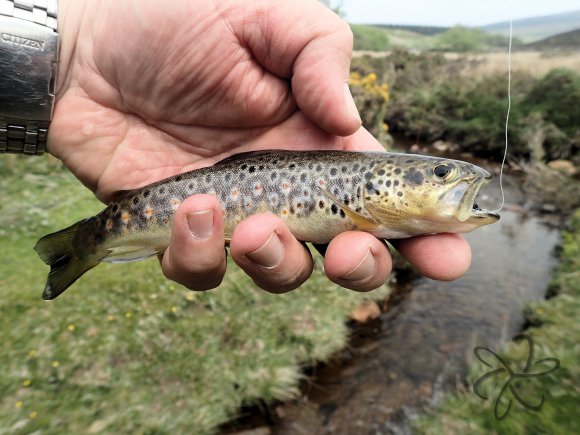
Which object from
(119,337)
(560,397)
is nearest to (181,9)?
(119,337)

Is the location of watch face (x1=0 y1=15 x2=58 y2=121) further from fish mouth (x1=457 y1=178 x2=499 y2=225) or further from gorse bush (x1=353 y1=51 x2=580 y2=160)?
gorse bush (x1=353 y1=51 x2=580 y2=160)

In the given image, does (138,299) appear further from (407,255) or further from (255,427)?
(407,255)

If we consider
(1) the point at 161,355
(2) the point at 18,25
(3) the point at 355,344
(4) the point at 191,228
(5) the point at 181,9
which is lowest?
(3) the point at 355,344

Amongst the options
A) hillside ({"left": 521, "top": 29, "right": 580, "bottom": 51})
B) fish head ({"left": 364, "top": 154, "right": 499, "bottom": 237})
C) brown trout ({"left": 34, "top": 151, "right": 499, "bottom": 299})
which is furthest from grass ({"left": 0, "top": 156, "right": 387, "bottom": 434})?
hillside ({"left": 521, "top": 29, "right": 580, "bottom": 51})

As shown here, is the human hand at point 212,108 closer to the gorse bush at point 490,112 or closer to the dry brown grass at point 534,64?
the gorse bush at point 490,112

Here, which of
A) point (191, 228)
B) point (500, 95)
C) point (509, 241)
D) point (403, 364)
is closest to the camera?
point (191, 228)

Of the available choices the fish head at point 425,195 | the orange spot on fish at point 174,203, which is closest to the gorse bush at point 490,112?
the fish head at point 425,195
